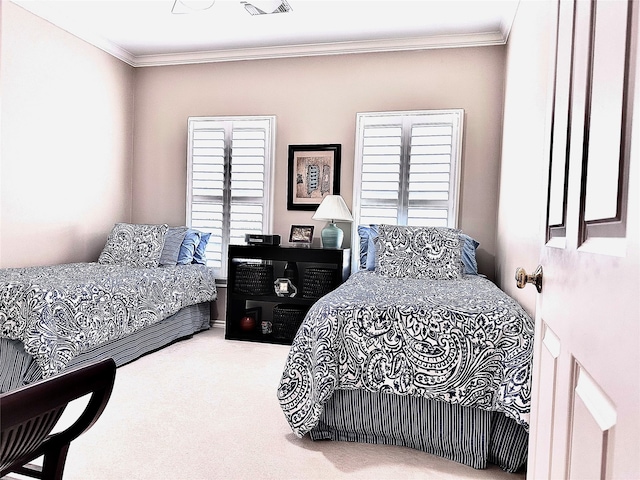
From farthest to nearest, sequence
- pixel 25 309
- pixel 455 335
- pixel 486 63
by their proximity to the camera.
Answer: pixel 486 63 < pixel 25 309 < pixel 455 335

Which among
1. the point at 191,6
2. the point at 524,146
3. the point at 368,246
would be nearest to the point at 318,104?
the point at 191,6

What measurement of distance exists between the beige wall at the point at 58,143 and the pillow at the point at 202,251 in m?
0.95

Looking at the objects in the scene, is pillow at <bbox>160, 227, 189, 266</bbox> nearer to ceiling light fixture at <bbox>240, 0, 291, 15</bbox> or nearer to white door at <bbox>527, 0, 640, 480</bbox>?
ceiling light fixture at <bbox>240, 0, 291, 15</bbox>

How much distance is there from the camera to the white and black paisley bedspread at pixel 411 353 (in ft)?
6.57

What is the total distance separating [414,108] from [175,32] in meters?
2.26

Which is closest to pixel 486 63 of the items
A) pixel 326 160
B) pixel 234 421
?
pixel 326 160

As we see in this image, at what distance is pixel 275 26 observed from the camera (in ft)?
13.2

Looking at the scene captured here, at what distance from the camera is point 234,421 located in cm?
245

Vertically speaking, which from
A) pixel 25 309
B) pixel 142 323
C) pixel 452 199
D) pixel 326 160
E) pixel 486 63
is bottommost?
pixel 142 323

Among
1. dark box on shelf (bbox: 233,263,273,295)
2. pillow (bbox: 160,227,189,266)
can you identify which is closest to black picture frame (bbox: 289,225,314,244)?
dark box on shelf (bbox: 233,263,273,295)

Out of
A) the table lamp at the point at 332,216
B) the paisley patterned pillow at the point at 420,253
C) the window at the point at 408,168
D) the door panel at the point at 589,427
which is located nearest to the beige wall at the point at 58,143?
the table lamp at the point at 332,216

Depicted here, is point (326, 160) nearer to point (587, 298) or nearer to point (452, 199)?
point (452, 199)

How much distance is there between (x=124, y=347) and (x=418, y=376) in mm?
2246

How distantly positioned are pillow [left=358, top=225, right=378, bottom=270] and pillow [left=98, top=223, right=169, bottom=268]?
1.79 m
